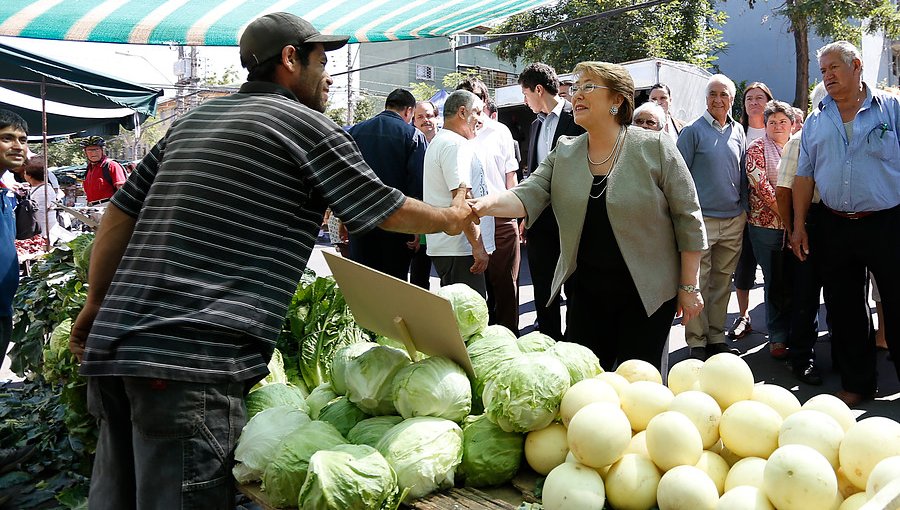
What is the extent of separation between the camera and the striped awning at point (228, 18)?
5496 millimetres

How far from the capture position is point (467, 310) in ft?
8.57

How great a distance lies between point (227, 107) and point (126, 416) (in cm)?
98

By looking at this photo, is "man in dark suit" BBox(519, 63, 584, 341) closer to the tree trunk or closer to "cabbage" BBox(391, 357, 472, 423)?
"cabbage" BBox(391, 357, 472, 423)

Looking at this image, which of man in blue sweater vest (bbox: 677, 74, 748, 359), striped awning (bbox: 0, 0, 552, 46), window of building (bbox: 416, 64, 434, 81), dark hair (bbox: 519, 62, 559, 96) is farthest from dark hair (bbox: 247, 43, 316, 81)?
window of building (bbox: 416, 64, 434, 81)

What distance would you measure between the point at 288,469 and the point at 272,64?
3.94 ft

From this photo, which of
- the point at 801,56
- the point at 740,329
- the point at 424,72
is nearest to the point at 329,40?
the point at 740,329

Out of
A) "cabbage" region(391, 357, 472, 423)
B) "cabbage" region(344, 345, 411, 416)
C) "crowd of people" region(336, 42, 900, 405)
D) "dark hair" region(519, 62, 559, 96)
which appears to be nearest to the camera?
"cabbage" region(391, 357, 472, 423)

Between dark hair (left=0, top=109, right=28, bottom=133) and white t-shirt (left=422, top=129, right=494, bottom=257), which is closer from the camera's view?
dark hair (left=0, top=109, right=28, bottom=133)

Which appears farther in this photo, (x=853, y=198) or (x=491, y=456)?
(x=853, y=198)

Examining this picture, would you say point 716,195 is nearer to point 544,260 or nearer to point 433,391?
point 544,260

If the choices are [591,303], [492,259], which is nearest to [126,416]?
[591,303]

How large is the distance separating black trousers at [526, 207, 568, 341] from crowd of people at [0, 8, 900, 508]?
0.02 metres

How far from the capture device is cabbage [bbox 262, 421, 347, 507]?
6.33 ft

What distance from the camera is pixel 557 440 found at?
6.55ft
